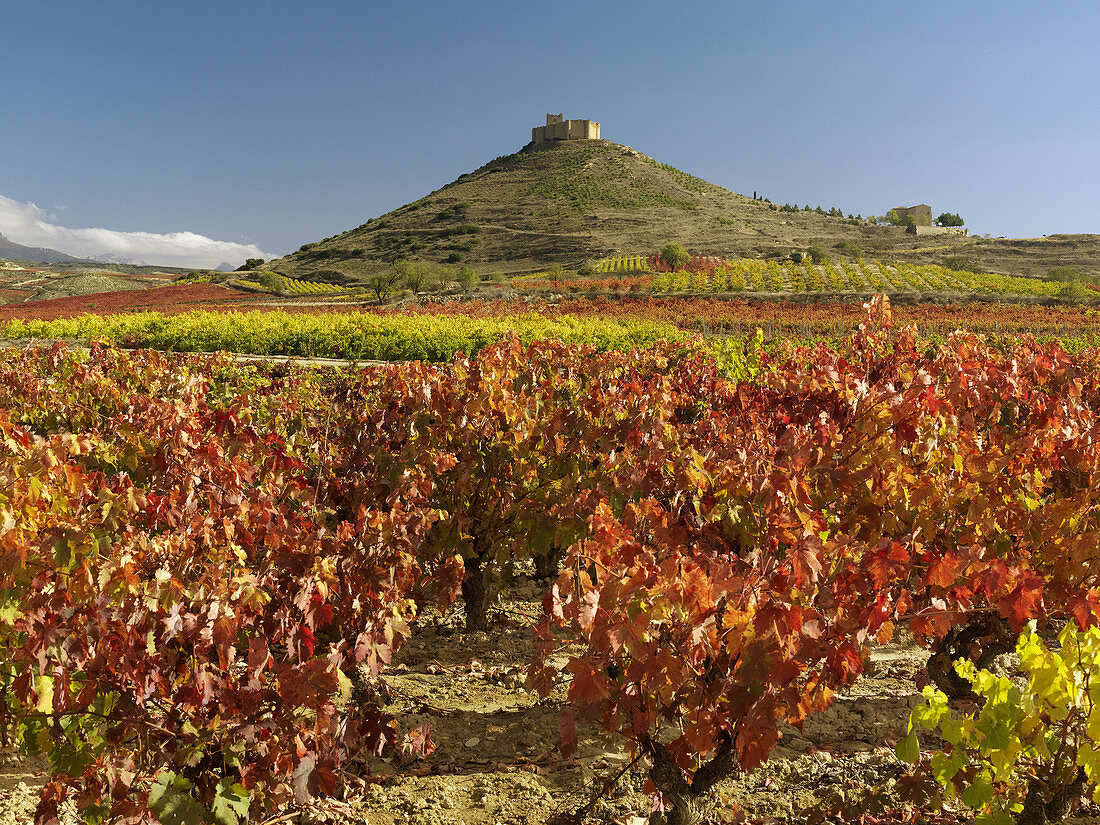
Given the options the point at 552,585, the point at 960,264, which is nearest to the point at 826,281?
the point at 960,264

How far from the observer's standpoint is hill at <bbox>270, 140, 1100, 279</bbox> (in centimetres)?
7975

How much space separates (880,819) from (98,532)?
347 centimetres

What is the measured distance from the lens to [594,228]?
9456cm

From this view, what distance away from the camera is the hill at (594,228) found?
7975cm

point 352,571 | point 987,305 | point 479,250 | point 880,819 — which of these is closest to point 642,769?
point 880,819

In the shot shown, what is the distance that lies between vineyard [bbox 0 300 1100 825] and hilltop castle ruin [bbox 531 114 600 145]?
469 ft

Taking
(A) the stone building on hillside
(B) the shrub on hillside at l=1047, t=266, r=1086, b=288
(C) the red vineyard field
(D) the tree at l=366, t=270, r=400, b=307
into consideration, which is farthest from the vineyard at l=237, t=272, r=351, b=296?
(A) the stone building on hillside

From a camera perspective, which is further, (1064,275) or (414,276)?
(1064,275)

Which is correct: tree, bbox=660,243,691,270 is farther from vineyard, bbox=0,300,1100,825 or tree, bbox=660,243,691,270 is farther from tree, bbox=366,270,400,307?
vineyard, bbox=0,300,1100,825

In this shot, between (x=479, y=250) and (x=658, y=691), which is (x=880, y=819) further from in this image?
(x=479, y=250)

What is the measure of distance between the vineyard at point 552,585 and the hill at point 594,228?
247 feet

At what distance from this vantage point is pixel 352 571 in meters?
2.99

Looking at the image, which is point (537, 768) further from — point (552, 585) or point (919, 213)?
point (919, 213)

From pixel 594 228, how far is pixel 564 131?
53.6m
